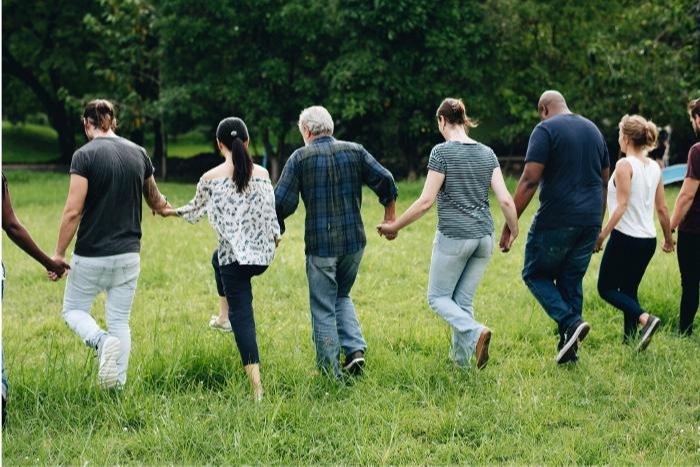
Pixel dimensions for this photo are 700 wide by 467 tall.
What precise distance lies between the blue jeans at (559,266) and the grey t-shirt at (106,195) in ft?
10.2

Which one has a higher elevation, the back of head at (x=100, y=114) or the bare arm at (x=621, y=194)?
the back of head at (x=100, y=114)

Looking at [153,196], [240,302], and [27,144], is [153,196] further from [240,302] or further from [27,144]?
[27,144]

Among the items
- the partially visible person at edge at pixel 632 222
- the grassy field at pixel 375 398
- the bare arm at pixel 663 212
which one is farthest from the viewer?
the bare arm at pixel 663 212

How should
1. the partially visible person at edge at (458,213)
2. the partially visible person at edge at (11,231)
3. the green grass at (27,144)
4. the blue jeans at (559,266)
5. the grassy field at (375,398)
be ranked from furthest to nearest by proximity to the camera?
the green grass at (27,144)
the blue jeans at (559,266)
the partially visible person at edge at (458,213)
the partially visible person at edge at (11,231)
the grassy field at (375,398)

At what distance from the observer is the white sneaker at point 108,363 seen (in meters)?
5.59

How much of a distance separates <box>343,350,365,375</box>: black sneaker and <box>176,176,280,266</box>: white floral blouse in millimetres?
994

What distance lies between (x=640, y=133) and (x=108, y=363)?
448cm

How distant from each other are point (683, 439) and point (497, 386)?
1.32m

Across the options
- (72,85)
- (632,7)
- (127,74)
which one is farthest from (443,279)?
(72,85)

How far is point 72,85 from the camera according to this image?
33625mm

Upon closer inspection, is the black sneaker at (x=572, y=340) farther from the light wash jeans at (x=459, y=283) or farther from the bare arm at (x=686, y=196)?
the bare arm at (x=686, y=196)

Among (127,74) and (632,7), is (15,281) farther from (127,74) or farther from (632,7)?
(632,7)


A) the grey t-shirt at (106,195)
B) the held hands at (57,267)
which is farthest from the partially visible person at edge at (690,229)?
the held hands at (57,267)

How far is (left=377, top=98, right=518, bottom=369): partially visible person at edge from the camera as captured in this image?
610 centimetres
